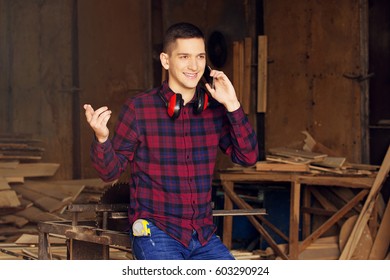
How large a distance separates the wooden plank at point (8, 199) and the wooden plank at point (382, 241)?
4.53 m

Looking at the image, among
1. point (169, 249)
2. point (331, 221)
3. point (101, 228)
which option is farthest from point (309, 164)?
point (169, 249)

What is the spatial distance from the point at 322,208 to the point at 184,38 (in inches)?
231

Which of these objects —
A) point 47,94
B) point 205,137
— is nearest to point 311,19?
point 47,94

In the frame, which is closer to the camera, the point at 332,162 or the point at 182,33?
the point at 182,33

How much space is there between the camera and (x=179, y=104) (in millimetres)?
5242

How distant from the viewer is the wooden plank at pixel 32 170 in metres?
11.7

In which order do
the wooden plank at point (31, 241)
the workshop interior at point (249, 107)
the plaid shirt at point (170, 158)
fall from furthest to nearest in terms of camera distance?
the workshop interior at point (249, 107)
the wooden plank at point (31, 241)
the plaid shirt at point (170, 158)

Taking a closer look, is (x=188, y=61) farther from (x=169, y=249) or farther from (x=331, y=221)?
(x=331, y=221)

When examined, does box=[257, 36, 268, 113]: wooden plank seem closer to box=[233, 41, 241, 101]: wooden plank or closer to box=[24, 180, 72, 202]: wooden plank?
box=[233, 41, 241, 101]: wooden plank

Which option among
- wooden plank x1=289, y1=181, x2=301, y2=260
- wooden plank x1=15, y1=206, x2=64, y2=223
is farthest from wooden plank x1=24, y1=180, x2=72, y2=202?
wooden plank x1=289, y1=181, x2=301, y2=260

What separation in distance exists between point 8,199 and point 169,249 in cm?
627

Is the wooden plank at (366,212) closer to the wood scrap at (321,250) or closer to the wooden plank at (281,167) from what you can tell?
the wood scrap at (321,250)

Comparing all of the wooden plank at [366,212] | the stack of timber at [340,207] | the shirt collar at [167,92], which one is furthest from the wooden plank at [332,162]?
the shirt collar at [167,92]
